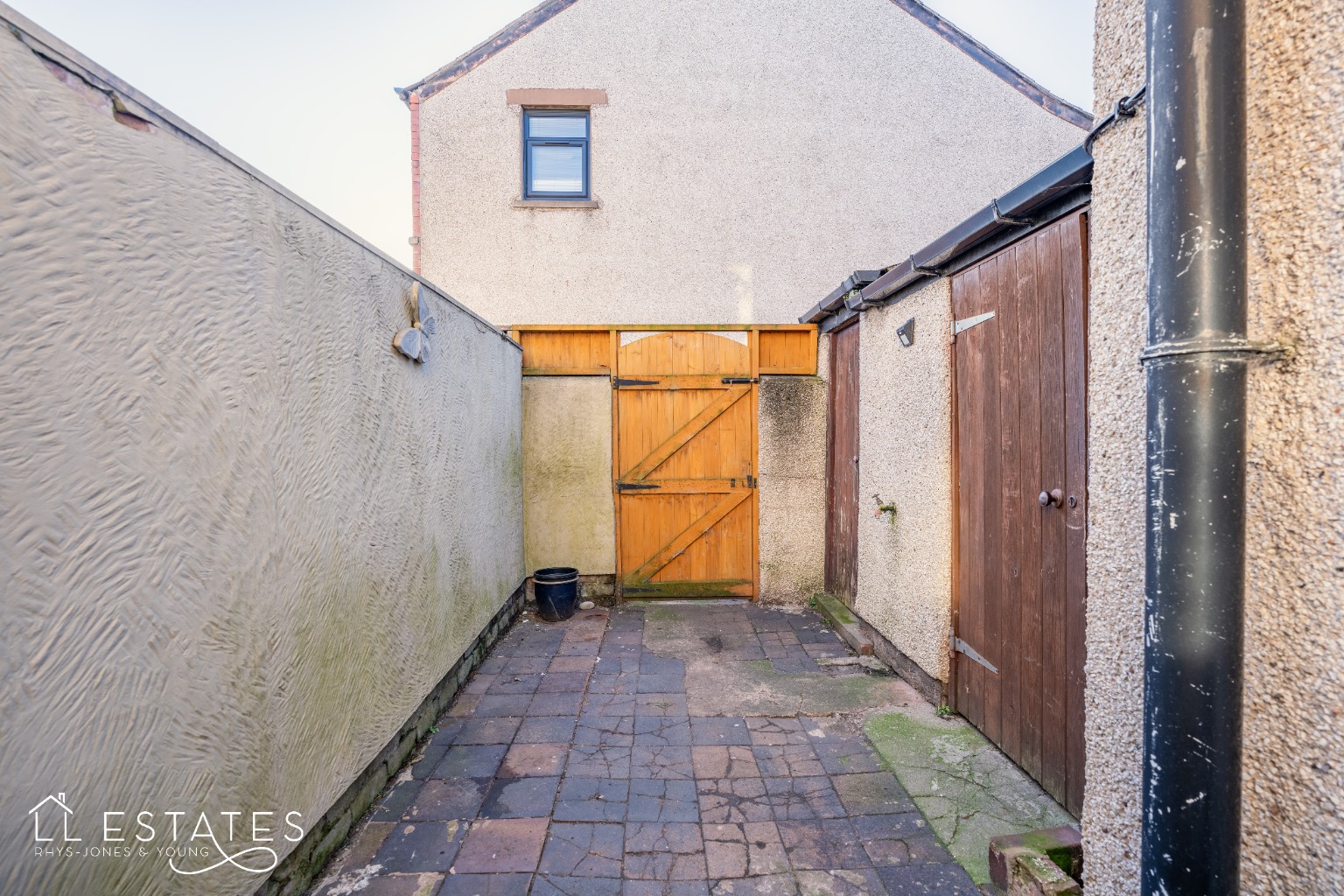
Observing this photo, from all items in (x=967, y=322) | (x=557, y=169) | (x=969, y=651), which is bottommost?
(x=969, y=651)

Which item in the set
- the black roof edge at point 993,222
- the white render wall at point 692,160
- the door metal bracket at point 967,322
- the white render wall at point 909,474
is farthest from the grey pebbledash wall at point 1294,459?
the white render wall at point 692,160

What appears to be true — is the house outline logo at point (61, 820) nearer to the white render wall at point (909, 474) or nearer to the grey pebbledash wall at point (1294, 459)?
the grey pebbledash wall at point (1294, 459)

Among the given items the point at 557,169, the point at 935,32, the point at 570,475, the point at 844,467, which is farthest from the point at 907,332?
the point at 935,32

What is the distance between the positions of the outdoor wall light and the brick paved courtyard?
2.17m

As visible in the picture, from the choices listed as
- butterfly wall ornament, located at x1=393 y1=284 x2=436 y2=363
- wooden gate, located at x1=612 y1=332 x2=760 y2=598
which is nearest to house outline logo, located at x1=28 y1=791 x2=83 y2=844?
butterfly wall ornament, located at x1=393 y1=284 x2=436 y2=363

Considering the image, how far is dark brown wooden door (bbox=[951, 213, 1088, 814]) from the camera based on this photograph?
2.34 metres

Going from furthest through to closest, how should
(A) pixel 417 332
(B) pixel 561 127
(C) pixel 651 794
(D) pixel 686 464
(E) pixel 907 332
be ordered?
(B) pixel 561 127 → (D) pixel 686 464 → (E) pixel 907 332 → (A) pixel 417 332 → (C) pixel 651 794

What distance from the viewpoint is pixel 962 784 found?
267 cm

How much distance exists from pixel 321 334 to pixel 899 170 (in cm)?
616

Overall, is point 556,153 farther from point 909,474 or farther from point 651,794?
point 651,794

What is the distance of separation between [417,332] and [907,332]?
286 centimetres

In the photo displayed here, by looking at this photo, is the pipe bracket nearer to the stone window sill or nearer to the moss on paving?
the moss on paving

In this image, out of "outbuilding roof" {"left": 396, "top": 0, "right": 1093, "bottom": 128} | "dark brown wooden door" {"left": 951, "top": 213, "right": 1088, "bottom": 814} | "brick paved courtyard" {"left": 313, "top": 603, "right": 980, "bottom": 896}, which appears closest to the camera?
"brick paved courtyard" {"left": 313, "top": 603, "right": 980, "bottom": 896}

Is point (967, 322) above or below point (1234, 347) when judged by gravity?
above
